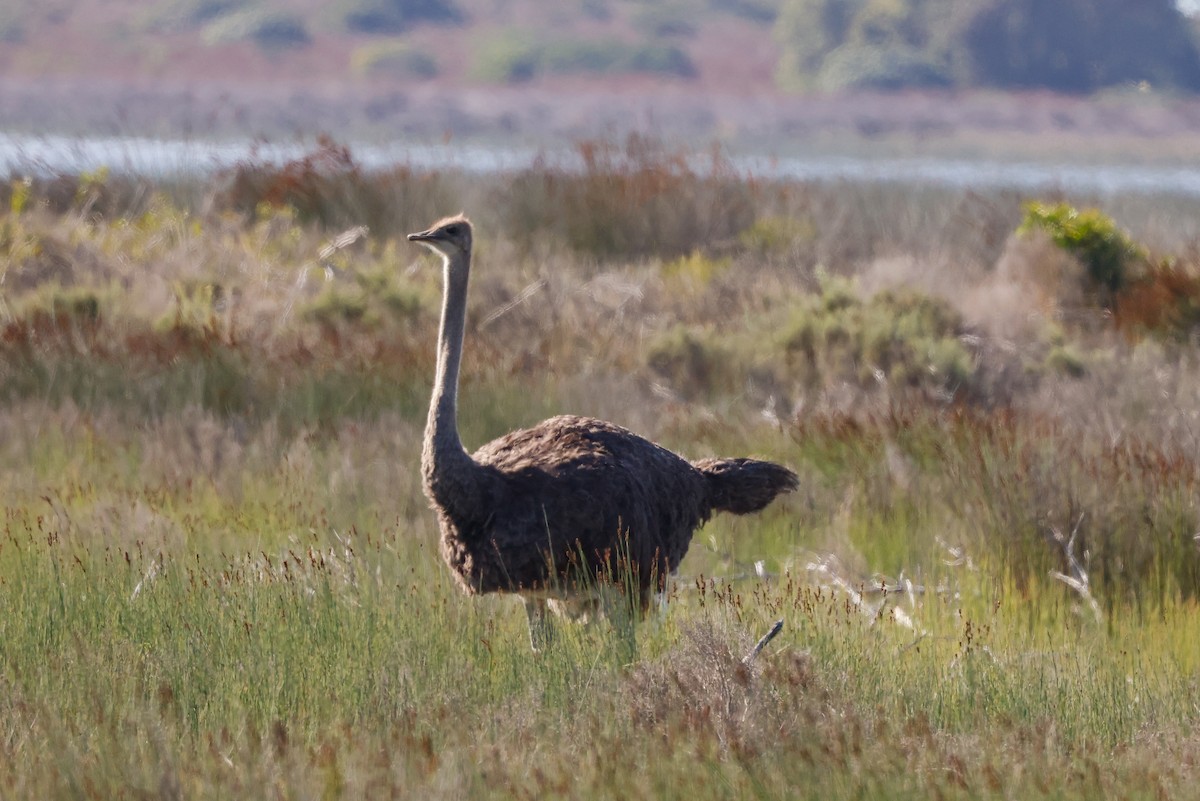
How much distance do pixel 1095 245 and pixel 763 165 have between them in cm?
4105

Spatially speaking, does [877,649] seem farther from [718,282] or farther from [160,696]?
[718,282]

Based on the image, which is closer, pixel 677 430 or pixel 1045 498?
pixel 1045 498

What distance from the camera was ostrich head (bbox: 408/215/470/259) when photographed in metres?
6.46

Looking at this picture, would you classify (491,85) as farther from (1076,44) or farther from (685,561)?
(685,561)

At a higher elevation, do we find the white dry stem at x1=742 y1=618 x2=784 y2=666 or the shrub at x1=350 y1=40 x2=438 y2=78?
the white dry stem at x1=742 y1=618 x2=784 y2=666

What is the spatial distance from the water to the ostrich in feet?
41.6

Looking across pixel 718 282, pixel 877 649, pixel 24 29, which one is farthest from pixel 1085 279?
pixel 24 29

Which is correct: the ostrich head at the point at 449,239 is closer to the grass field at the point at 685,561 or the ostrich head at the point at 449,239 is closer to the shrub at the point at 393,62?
the grass field at the point at 685,561

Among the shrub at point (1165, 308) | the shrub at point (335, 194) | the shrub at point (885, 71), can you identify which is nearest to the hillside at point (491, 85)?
the shrub at point (885, 71)

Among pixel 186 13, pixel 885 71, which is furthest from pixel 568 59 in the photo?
pixel 186 13

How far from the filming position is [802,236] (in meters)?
19.2

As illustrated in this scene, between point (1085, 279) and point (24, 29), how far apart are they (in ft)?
230

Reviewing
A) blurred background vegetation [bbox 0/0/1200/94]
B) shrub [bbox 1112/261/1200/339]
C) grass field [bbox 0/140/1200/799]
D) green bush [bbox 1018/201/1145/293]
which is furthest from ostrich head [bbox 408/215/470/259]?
blurred background vegetation [bbox 0/0/1200/94]

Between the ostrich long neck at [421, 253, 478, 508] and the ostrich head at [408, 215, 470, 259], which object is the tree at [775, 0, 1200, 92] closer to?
the ostrich head at [408, 215, 470, 259]
